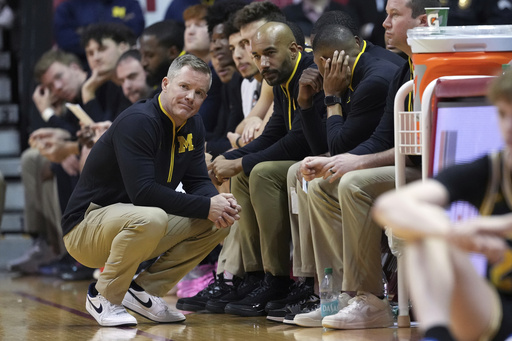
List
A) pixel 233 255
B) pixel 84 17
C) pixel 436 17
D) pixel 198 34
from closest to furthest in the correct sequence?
pixel 436 17 → pixel 233 255 → pixel 198 34 → pixel 84 17

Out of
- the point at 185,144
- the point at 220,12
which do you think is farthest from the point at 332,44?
the point at 220,12

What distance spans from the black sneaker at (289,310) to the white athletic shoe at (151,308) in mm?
452

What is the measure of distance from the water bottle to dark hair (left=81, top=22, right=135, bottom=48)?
374 cm

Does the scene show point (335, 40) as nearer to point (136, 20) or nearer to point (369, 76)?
point (369, 76)

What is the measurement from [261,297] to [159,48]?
8.67 ft

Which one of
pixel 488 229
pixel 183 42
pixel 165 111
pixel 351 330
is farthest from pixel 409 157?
pixel 183 42

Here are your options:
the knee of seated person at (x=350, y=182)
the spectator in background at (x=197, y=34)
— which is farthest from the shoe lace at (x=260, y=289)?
the spectator in background at (x=197, y=34)

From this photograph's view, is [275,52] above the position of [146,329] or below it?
above

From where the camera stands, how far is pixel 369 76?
4199 millimetres

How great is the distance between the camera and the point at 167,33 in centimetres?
657

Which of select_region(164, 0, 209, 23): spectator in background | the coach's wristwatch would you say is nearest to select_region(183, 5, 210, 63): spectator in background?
select_region(164, 0, 209, 23): spectator in background

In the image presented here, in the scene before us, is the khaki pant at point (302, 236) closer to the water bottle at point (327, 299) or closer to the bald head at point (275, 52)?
the water bottle at point (327, 299)

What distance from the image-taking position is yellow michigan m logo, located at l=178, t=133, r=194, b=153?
4383 millimetres

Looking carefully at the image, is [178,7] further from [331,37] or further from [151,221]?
[151,221]
